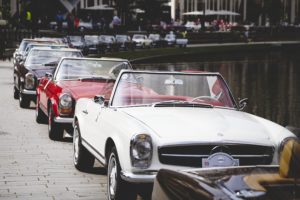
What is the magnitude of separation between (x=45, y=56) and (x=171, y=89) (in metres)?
10.0

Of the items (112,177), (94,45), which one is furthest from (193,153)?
(94,45)

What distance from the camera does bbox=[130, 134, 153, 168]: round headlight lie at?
6.76 metres

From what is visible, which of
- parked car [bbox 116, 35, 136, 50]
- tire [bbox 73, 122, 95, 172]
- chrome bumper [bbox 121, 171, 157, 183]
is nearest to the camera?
chrome bumper [bbox 121, 171, 157, 183]

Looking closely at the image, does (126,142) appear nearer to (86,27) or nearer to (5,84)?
(5,84)

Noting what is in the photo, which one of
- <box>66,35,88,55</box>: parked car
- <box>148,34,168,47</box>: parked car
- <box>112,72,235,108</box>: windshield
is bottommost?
<box>148,34,168,47</box>: parked car

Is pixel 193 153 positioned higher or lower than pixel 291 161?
lower

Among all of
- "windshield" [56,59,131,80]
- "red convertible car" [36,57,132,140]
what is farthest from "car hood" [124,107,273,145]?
"windshield" [56,59,131,80]

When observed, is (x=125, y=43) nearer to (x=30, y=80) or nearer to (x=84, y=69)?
(x=30, y=80)

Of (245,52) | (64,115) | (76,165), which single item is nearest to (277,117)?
(64,115)

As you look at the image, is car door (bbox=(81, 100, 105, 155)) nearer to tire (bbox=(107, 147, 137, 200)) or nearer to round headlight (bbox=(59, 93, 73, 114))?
tire (bbox=(107, 147, 137, 200))

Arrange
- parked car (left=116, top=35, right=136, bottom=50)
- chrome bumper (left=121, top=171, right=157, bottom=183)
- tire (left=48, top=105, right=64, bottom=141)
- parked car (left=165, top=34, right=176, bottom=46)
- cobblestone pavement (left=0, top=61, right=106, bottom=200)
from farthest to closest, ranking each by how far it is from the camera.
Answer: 1. parked car (left=165, top=34, right=176, bottom=46)
2. parked car (left=116, top=35, right=136, bottom=50)
3. tire (left=48, top=105, right=64, bottom=141)
4. cobblestone pavement (left=0, top=61, right=106, bottom=200)
5. chrome bumper (left=121, top=171, right=157, bottom=183)

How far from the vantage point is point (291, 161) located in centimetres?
387

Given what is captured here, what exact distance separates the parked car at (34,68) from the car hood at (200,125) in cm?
908

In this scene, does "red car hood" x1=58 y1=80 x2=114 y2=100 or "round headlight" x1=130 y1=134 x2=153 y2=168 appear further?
"red car hood" x1=58 y1=80 x2=114 y2=100
